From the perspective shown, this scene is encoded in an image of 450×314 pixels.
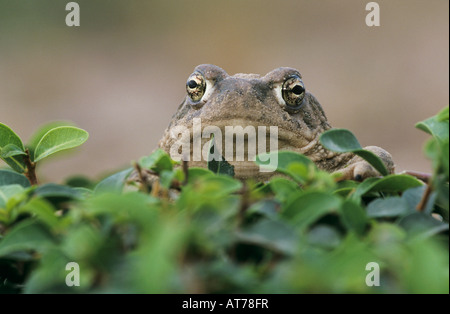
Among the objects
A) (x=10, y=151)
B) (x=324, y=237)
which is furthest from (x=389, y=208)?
(x=10, y=151)

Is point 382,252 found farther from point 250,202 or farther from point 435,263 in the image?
point 250,202

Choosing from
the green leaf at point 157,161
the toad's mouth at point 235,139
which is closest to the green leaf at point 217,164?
the green leaf at point 157,161

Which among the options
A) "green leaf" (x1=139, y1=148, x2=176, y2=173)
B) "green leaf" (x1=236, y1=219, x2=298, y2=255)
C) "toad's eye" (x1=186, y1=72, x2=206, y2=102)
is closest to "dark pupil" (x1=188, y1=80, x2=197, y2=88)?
"toad's eye" (x1=186, y1=72, x2=206, y2=102)

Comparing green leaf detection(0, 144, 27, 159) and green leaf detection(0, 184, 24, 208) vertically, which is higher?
green leaf detection(0, 144, 27, 159)

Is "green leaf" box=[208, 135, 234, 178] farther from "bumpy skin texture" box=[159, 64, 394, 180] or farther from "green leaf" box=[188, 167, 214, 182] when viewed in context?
"bumpy skin texture" box=[159, 64, 394, 180]

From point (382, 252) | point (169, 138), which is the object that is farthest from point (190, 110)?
point (382, 252)

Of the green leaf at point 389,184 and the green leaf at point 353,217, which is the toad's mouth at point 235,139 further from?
the green leaf at point 353,217

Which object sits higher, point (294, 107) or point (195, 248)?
point (294, 107)
